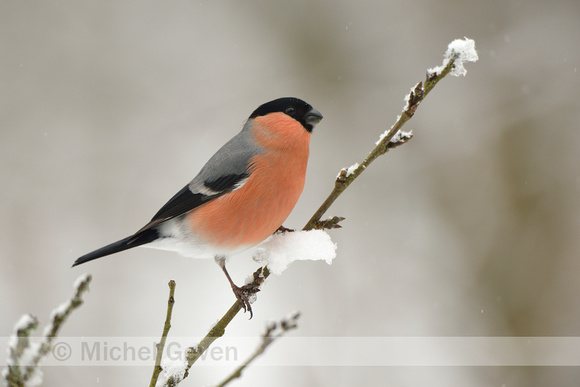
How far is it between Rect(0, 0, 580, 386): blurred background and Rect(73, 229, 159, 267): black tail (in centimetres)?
173

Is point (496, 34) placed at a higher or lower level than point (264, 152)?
higher

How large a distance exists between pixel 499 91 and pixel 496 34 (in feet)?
1.67

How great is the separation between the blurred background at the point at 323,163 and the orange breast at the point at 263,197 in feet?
5.81

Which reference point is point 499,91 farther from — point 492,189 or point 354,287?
point 354,287

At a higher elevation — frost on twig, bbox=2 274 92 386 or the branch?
the branch

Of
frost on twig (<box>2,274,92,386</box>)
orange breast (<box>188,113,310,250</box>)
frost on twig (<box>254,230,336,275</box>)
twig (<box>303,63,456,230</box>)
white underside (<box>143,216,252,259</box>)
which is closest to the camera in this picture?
frost on twig (<box>2,274,92,386</box>)

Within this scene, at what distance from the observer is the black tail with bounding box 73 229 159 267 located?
1.81 m

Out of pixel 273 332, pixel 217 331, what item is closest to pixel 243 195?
pixel 217 331

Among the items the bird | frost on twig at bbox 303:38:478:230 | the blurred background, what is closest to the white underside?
the bird

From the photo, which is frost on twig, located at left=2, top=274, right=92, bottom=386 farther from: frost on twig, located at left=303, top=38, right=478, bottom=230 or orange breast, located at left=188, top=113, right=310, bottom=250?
orange breast, located at left=188, top=113, right=310, bottom=250

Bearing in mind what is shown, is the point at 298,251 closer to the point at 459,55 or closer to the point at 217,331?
the point at 217,331

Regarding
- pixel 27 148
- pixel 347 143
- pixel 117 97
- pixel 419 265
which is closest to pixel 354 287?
pixel 419 265

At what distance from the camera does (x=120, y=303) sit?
4.05 metres

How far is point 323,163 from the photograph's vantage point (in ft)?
14.9
